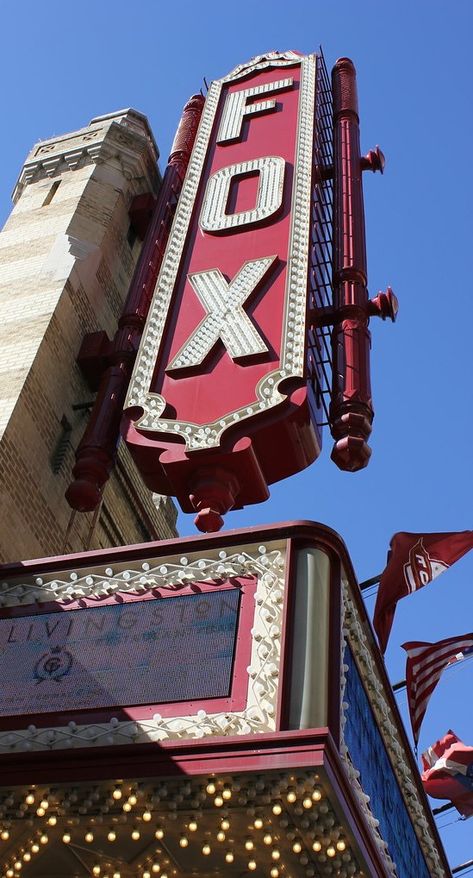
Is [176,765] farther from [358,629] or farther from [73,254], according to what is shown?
[73,254]

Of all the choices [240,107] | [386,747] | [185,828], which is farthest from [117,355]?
[185,828]

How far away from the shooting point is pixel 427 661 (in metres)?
13.1

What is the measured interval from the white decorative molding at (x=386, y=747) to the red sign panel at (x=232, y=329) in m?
2.77

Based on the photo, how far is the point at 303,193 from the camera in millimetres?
14711

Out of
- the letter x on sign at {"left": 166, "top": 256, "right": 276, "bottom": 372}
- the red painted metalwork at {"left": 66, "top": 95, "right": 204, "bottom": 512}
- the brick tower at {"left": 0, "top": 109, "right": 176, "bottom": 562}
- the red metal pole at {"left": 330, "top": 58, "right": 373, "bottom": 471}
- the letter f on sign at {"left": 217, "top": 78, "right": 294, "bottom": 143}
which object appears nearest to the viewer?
the red metal pole at {"left": 330, "top": 58, "right": 373, "bottom": 471}

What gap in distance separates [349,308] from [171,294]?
242cm

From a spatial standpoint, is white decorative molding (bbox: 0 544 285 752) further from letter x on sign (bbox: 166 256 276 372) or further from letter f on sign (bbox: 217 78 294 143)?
letter f on sign (bbox: 217 78 294 143)

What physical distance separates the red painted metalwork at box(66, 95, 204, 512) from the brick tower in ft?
1.64

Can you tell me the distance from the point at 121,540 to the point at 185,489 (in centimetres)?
347

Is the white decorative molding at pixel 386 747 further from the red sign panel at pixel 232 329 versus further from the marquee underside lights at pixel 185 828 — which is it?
the red sign panel at pixel 232 329

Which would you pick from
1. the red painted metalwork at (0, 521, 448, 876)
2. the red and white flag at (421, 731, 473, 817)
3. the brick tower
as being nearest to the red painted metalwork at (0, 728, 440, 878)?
the red painted metalwork at (0, 521, 448, 876)

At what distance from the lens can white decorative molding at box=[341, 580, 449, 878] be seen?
7453 mm

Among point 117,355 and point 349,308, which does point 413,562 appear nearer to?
point 349,308

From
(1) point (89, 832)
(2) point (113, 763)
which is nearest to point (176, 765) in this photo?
(2) point (113, 763)
